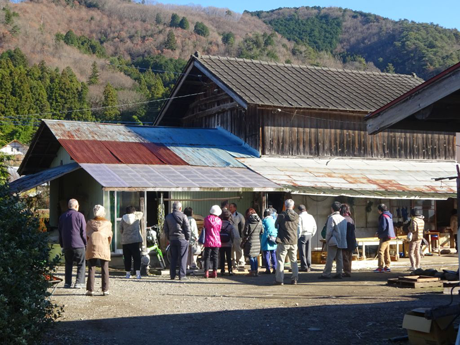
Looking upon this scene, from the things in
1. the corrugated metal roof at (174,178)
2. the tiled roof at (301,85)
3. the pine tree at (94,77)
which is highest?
the pine tree at (94,77)

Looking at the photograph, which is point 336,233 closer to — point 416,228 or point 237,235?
point 416,228

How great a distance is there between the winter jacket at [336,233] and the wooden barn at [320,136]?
4004 mm

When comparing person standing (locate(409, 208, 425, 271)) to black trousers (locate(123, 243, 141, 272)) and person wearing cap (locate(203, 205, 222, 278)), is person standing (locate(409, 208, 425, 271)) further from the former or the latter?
A: black trousers (locate(123, 243, 141, 272))

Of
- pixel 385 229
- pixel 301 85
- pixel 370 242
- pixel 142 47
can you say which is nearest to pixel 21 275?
pixel 385 229

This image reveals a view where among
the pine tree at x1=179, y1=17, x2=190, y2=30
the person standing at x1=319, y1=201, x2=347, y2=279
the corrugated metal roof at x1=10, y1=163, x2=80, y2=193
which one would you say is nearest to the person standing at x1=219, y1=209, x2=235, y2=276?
the person standing at x1=319, y1=201, x2=347, y2=279

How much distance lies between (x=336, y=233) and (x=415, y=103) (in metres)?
7.44

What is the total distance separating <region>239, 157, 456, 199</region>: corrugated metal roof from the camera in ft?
63.0

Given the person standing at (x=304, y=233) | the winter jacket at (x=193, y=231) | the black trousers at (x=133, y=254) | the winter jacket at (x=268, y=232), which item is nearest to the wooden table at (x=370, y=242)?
the person standing at (x=304, y=233)

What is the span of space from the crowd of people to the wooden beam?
5.78m

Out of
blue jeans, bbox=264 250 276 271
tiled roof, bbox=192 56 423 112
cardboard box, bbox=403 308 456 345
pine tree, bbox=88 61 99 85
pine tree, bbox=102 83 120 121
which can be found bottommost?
cardboard box, bbox=403 308 456 345

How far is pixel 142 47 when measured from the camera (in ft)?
384

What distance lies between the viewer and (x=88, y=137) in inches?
786

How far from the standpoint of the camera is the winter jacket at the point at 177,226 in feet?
47.4

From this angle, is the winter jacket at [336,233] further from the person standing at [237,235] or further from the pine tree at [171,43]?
the pine tree at [171,43]
